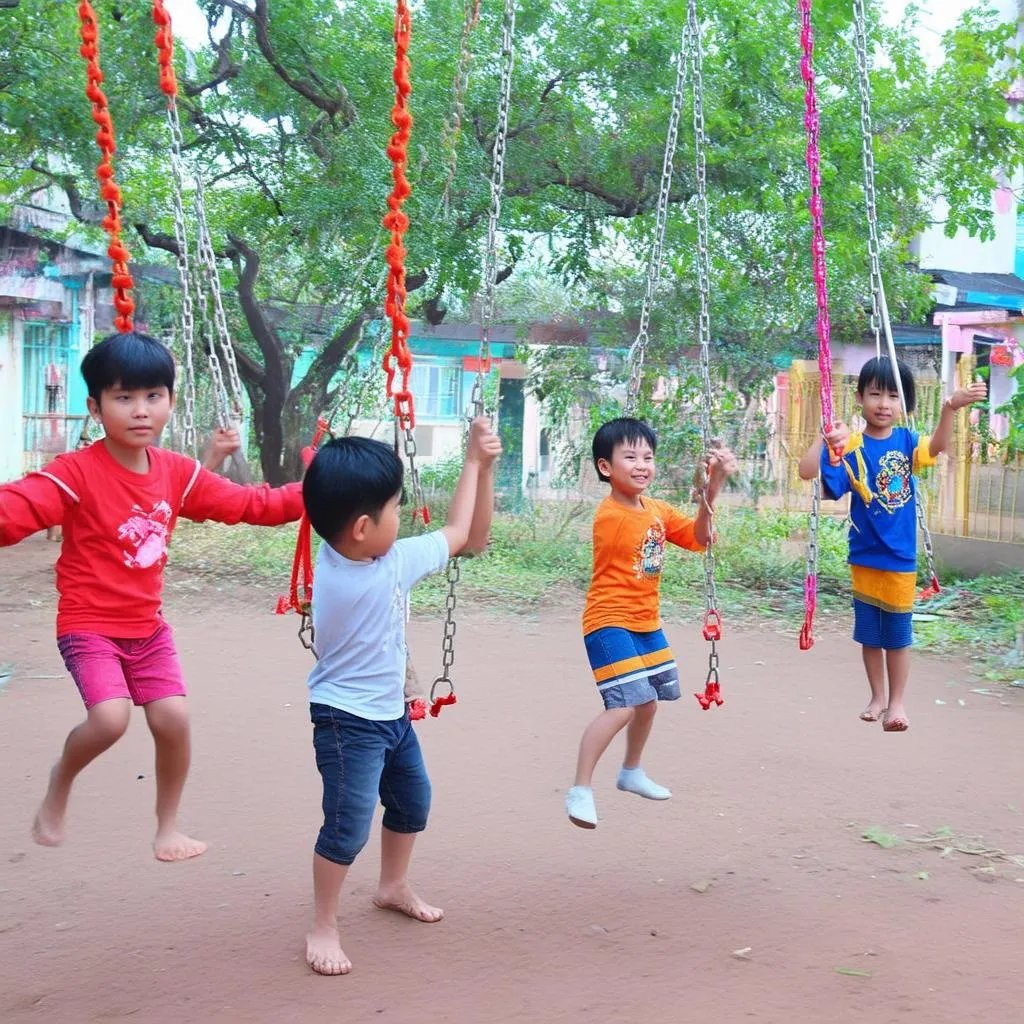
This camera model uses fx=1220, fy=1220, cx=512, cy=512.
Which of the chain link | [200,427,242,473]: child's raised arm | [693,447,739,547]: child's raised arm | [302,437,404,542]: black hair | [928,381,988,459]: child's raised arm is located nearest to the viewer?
[302,437,404,542]: black hair

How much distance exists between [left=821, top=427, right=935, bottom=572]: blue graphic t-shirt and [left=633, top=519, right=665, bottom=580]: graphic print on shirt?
0.69 metres

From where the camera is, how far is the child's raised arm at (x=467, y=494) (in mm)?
2857

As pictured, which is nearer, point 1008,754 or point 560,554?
point 1008,754

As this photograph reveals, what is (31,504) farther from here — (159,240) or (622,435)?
(159,240)

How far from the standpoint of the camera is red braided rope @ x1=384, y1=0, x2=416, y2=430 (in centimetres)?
295

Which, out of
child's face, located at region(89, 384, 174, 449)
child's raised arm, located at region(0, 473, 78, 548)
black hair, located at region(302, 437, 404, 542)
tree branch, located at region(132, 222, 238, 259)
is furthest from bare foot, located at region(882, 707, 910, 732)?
tree branch, located at region(132, 222, 238, 259)

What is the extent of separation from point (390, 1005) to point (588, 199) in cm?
864

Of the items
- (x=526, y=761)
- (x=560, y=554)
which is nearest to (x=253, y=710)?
(x=526, y=761)

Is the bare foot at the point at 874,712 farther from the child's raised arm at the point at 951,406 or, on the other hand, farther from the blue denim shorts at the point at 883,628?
the child's raised arm at the point at 951,406

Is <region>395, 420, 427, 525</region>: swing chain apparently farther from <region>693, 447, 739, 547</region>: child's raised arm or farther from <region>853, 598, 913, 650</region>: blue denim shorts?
<region>853, 598, 913, 650</region>: blue denim shorts

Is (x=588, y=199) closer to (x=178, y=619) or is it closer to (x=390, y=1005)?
(x=178, y=619)

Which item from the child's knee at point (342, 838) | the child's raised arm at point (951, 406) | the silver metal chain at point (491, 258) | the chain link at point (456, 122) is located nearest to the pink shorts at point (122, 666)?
the child's knee at point (342, 838)

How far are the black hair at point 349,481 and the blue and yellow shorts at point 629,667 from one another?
1149 mm

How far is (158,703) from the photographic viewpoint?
3.14 m
